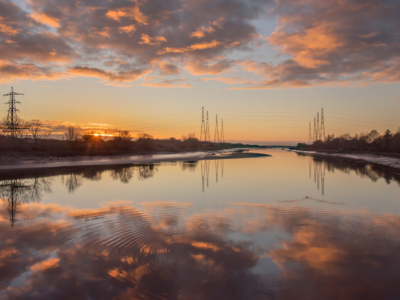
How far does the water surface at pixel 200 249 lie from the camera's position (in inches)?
206

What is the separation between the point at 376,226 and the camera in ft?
30.1

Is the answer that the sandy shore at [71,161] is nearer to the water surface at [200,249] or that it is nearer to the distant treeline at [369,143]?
the water surface at [200,249]

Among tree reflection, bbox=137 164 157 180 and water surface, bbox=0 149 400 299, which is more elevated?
tree reflection, bbox=137 164 157 180

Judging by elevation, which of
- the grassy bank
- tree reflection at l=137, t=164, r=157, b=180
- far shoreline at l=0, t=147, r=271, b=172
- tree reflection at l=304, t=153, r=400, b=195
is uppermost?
the grassy bank

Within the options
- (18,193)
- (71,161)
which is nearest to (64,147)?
(71,161)

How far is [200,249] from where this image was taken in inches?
276

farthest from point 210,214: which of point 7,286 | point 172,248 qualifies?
point 7,286

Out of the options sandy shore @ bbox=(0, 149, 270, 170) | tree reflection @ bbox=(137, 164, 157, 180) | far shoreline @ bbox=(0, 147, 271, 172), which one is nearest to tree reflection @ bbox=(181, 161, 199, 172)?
tree reflection @ bbox=(137, 164, 157, 180)

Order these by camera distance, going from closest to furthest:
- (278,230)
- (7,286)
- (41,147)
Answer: (7,286) < (278,230) < (41,147)

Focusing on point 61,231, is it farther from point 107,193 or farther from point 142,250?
point 107,193

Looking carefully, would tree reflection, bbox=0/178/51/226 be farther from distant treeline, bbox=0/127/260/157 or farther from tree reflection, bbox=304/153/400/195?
distant treeline, bbox=0/127/260/157

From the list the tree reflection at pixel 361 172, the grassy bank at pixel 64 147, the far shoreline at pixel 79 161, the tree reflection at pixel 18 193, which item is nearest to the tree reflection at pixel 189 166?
the far shoreline at pixel 79 161

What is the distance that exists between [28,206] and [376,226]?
15768 millimetres

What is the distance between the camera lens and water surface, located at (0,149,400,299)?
522 cm
